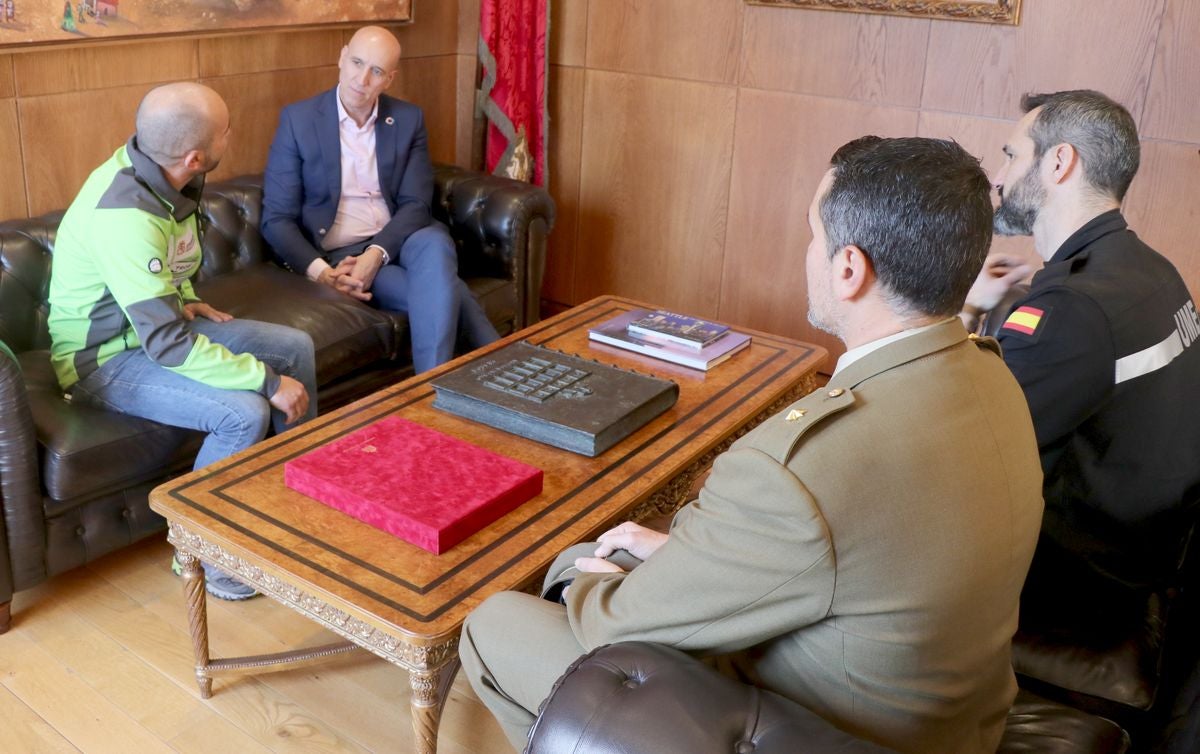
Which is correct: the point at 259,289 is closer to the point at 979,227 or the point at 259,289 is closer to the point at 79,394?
the point at 79,394

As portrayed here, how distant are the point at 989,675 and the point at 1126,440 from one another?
2.93 ft

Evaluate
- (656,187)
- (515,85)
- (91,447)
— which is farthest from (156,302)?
(656,187)

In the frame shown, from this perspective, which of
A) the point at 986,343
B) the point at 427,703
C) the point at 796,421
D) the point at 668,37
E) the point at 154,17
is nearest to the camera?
the point at 796,421

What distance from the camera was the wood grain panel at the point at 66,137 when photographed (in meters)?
3.23

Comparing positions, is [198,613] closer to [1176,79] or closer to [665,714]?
[665,714]

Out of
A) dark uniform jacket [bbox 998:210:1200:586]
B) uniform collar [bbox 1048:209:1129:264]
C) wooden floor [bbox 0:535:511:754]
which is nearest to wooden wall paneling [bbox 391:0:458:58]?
wooden floor [bbox 0:535:511:754]

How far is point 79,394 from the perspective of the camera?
2.74m

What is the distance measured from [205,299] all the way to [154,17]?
93 centimetres

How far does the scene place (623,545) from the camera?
74.0 inches

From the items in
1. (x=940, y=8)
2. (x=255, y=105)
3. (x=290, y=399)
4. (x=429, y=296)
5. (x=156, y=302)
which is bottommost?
(x=290, y=399)

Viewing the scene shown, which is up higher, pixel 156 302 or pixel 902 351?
pixel 902 351

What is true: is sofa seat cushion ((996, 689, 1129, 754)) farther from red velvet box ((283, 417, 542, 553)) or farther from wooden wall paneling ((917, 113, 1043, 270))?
wooden wall paneling ((917, 113, 1043, 270))

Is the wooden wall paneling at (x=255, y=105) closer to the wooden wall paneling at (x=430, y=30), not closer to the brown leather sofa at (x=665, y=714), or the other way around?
the wooden wall paneling at (x=430, y=30)

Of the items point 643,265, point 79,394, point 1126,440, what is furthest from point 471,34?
point 1126,440
